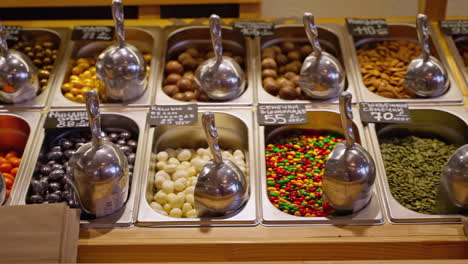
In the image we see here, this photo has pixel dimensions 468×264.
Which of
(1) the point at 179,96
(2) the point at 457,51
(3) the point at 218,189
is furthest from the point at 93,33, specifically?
(2) the point at 457,51

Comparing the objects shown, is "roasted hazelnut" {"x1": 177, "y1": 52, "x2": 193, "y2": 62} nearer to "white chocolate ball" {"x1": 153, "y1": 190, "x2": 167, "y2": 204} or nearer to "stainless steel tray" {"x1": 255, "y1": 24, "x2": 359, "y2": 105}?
"stainless steel tray" {"x1": 255, "y1": 24, "x2": 359, "y2": 105}

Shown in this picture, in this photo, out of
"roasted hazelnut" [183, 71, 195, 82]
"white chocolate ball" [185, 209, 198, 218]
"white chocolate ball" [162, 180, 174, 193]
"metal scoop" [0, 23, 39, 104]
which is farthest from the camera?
"roasted hazelnut" [183, 71, 195, 82]

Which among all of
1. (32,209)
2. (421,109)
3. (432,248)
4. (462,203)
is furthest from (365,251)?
(32,209)

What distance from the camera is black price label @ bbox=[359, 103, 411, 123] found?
180cm

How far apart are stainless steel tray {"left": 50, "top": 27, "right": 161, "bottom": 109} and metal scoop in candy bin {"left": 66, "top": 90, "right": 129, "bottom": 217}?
45 centimetres

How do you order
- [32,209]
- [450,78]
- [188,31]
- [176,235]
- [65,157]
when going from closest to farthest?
1. [32,209]
2. [176,235]
3. [65,157]
4. [450,78]
5. [188,31]

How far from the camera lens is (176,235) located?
1457 millimetres

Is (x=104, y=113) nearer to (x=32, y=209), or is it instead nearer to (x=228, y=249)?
Result: (x=32, y=209)

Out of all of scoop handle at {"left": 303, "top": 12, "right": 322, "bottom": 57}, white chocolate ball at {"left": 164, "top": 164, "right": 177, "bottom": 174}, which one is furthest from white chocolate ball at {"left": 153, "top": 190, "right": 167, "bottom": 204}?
scoop handle at {"left": 303, "top": 12, "right": 322, "bottom": 57}

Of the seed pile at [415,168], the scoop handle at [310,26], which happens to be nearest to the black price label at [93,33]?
the scoop handle at [310,26]

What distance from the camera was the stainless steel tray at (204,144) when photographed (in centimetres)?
149

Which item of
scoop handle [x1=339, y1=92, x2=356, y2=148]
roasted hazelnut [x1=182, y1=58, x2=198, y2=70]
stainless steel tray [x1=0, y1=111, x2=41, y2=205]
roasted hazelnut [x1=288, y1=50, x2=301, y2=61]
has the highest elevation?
roasted hazelnut [x1=288, y1=50, x2=301, y2=61]

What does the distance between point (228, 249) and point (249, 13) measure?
1.19 metres

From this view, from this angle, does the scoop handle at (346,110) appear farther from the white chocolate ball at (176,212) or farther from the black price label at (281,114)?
the white chocolate ball at (176,212)
